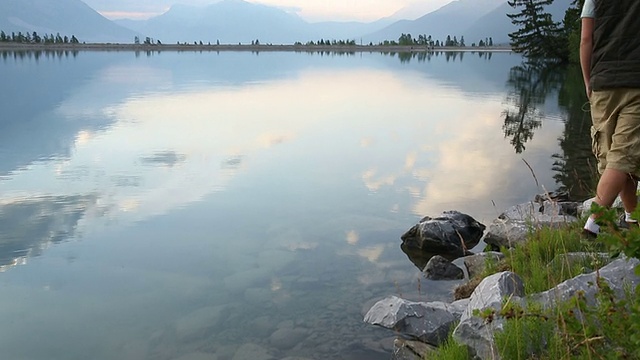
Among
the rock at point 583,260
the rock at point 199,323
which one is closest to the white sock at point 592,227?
the rock at point 583,260

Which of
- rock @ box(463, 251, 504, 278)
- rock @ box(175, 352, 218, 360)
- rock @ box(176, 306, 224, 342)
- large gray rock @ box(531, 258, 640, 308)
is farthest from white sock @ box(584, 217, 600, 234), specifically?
rock @ box(176, 306, 224, 342)

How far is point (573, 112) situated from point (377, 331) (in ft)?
55.1

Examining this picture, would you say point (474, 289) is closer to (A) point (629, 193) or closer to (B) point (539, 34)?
(A) point (629, 193)

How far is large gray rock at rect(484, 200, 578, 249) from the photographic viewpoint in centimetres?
652

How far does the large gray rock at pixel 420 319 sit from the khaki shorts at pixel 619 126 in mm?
1710

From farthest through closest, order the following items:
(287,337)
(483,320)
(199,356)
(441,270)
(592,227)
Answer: (441,270), (287,337), (199,356), (592,227), (483,320)

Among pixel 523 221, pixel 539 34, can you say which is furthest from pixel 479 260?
pixel 539 34

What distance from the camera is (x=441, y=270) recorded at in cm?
674

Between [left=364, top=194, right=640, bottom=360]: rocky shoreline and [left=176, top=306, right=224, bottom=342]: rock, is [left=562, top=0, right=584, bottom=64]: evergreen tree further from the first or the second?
[left=176, top=306, right=224, bottom=342]: rock

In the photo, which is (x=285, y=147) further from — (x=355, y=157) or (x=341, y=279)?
(x=341, y=279)

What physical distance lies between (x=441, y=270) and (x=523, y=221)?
1.19 metres

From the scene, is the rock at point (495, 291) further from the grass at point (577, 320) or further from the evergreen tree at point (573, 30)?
the evergreen tree at point (573, 30)

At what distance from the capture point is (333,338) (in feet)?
17.3

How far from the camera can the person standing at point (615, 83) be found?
436 centimetres
